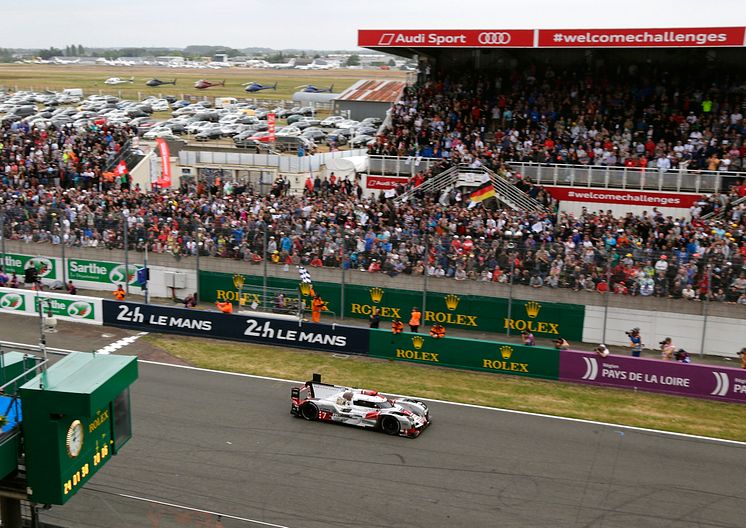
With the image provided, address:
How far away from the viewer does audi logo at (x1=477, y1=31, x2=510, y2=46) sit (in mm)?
33750

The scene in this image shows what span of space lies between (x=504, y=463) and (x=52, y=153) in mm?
31701

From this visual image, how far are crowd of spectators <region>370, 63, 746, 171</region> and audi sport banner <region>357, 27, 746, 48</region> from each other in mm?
2731

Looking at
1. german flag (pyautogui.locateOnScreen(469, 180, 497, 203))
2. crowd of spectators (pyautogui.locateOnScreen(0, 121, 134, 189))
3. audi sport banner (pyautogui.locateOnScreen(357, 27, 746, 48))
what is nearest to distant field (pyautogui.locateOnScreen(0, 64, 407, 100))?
crowd of spectators (pyautogui.locateOnScreen(0, 121, 134, 189))

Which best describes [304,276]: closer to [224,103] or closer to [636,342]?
[636,342]

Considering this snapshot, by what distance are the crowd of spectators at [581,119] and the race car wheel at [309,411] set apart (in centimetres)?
1623

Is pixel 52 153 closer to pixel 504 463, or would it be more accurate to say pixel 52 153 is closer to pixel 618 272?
pixel 618 272

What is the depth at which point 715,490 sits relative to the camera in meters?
14.9

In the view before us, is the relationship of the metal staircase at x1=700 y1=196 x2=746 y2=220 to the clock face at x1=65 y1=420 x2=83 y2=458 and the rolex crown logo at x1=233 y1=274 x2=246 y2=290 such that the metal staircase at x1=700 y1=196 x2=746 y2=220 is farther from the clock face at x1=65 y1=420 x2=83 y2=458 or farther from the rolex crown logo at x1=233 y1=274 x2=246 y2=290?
the clock face at x1=65 y1=420 x2=83 y2=458

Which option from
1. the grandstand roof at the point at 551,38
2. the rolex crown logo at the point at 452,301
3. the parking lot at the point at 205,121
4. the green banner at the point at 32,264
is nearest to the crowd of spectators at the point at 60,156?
the parking lot at the point at 205,121

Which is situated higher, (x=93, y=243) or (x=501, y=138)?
(x=501, y=138)

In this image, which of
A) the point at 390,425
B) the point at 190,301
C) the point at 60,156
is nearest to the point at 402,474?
the point at 390,425

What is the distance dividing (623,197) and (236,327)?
15.8 meters

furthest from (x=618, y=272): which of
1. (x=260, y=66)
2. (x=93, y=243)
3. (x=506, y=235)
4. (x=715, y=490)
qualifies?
(x=260, y=66)

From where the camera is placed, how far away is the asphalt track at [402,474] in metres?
13.7
